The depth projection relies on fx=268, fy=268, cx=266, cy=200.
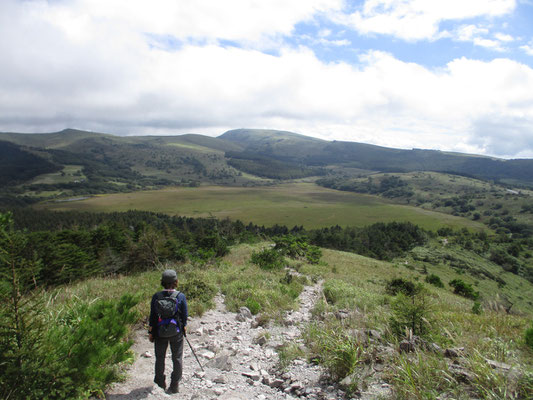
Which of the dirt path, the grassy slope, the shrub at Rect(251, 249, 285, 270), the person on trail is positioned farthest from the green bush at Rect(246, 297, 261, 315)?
the shrub at Rect(251, 249, 285, 270)

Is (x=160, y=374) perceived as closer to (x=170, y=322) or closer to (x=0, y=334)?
(x=170, y=322)

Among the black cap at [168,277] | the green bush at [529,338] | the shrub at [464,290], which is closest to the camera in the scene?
the black cap at [168,277]

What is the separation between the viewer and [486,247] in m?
97.1

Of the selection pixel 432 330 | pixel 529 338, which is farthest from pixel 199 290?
pixel 529 338

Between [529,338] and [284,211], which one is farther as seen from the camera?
[284,211]

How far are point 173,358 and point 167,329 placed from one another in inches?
24.7

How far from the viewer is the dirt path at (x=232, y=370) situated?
532cm

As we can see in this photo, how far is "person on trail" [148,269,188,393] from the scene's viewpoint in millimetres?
5535

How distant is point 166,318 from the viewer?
561 centimetres

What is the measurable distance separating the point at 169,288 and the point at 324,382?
3.83m

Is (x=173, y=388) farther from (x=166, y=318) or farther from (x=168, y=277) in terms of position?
(x=168, y=277)

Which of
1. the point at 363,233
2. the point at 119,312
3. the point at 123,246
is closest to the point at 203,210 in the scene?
the point at 363,233

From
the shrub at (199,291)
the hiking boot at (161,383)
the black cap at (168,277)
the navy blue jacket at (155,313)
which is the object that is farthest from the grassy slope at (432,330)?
the hiking boot at (161,383)

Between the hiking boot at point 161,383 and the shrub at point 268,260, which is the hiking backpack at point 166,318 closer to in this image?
the hiking boot at point 161,383
